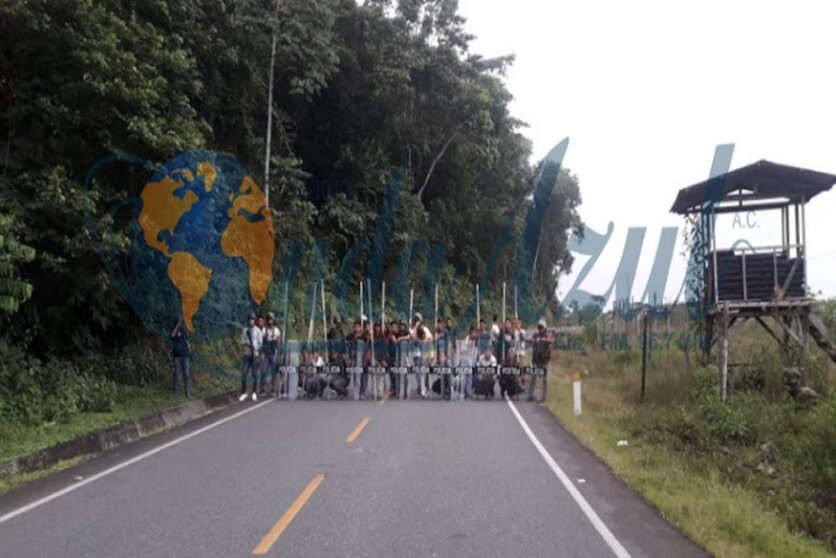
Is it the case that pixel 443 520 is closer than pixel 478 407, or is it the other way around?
pixel 443 520

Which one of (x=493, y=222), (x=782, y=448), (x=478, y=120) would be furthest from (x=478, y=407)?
(x=493, y=222)

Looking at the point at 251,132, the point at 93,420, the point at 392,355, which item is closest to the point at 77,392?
the point at 93,420

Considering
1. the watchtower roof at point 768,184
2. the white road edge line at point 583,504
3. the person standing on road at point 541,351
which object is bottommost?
the white road edge line at point 583,504

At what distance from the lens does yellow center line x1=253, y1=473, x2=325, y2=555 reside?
6680 mm

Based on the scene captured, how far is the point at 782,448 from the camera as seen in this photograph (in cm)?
1309

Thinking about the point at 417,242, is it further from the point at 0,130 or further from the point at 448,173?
the point at 0,130

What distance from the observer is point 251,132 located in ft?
87.7

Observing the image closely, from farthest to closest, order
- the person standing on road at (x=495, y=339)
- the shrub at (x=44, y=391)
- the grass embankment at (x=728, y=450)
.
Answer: the person standing on road at (x=495, y=339) < the shrub at (x=44, y=391) < the grass embankment at (x=728, y=450)

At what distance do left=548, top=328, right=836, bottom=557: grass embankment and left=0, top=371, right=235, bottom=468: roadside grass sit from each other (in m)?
8.00

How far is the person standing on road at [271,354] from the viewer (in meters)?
19.2

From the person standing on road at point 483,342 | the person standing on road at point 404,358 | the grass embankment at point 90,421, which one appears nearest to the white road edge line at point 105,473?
the grass embankment at point 90,421

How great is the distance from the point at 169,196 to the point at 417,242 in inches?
789

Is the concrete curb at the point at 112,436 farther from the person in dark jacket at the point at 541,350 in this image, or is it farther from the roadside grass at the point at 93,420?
the person in dark jacket at the point at 541,350

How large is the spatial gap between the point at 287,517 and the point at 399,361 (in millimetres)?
12100
